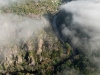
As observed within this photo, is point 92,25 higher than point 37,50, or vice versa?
point 92,25

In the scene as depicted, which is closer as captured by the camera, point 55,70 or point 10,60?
point 55,70

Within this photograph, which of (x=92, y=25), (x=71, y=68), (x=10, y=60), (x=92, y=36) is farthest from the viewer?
(x=92, y=25)

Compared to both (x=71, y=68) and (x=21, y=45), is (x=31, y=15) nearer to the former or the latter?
(x=21, y=45)

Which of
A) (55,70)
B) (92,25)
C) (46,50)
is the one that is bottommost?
(55,70)

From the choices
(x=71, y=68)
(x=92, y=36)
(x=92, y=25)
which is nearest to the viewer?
(x=71, y=68)

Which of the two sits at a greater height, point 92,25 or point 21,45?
point 92,25

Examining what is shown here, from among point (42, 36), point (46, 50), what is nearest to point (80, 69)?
point (46, 50)

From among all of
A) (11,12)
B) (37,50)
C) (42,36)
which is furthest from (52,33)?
(11,12)

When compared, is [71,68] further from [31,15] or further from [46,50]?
[31,15]

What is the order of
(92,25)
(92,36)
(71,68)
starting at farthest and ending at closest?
(92,25), (92,36), (71,68)
